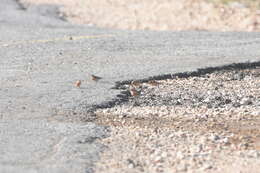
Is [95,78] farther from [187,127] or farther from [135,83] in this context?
[187,127]

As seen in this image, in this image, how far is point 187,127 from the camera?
5867mm

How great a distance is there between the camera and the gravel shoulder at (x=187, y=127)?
4.96 meters

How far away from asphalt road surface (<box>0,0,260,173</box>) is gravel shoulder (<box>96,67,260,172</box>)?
23cm

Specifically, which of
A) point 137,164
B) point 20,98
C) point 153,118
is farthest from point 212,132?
point 20,98

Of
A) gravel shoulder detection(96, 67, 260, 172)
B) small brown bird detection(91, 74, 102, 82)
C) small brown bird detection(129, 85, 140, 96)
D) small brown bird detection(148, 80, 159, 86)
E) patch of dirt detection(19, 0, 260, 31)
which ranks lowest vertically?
gravel shoulder detection(96, 67, 260, 172)

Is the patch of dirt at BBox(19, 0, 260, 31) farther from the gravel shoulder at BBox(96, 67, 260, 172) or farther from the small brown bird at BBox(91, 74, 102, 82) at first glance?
the gravel shoulder at BBox(96, 67, 260, 172)

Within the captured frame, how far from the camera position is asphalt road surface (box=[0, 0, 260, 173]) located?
523 centimetres

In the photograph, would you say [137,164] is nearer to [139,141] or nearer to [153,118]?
[139,141]

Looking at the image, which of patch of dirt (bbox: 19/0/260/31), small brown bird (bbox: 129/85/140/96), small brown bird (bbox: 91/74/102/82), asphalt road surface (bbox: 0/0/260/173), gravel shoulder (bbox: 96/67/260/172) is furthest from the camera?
patch of dirt (bbox: 19/0/260/31)

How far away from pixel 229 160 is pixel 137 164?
69 centimetres

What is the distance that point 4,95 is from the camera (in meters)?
6.87

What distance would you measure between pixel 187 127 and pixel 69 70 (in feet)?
8.44

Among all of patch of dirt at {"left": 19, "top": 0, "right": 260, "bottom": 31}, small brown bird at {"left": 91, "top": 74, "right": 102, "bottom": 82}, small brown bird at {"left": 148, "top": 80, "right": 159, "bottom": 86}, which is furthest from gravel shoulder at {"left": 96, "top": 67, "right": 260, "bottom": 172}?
patch of dirt at {"left": 19, "top": 0, "right": 260, "bottom": 31}

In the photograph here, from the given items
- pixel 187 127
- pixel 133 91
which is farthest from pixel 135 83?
pixel 187 127
